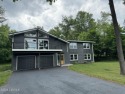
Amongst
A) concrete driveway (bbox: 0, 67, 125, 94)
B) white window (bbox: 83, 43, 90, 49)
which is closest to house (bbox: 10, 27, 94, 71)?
white window (bbox: 83, 43, 90, 49)

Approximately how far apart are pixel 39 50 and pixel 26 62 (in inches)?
126

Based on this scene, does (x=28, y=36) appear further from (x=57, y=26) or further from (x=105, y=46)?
(x=57, y=26)

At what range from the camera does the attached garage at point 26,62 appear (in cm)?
2436

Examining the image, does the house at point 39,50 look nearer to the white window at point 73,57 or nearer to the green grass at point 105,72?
the white window at point 73,57

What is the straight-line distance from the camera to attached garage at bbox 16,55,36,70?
24.4 m

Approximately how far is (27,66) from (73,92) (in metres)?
17.7

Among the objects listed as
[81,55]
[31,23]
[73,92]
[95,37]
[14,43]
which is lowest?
[73,92]

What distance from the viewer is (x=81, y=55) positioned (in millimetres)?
32156

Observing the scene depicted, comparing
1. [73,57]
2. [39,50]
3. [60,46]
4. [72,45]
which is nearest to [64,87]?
[39,50]

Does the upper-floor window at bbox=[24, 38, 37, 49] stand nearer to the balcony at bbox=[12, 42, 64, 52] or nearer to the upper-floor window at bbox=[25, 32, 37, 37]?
the balcony at bbox=[12, 42, 64, 52]

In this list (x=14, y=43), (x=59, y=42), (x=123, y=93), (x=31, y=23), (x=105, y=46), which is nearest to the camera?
(x=123, y=93)

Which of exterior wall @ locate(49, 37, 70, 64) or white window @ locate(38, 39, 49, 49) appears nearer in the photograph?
white window @ locate(38, 39, 49, 49)

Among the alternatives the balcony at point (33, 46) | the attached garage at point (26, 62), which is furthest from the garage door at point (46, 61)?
the balcony at point (33, 46)

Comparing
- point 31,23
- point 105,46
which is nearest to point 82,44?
point 105,46
